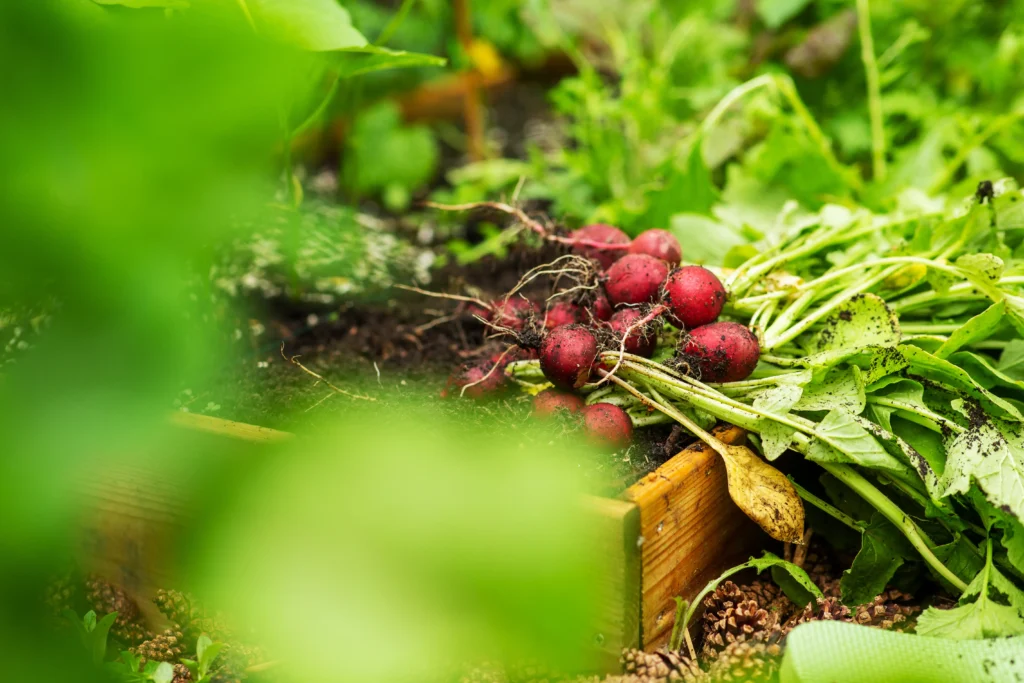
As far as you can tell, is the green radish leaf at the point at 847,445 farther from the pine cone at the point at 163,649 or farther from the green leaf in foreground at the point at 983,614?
the pine cone at the point at 163,649

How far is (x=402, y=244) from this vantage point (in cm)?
184

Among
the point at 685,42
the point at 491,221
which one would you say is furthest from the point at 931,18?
the point at 491,221

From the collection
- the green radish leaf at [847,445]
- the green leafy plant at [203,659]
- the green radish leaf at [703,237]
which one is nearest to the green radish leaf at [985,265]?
the green radish leaf at [847,445]

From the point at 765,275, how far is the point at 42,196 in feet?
3.76

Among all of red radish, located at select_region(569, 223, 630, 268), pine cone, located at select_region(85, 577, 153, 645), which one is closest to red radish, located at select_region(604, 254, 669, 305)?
red radish, located at select_region(569, 223, 630, 268)

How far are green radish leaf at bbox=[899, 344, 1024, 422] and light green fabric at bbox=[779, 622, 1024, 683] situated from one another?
0.87ft

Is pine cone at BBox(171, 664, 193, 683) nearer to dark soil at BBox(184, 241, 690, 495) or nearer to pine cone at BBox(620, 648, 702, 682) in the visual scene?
dark soil at BBox(184, 241, 690, 495)

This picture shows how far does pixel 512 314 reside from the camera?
3.85ft

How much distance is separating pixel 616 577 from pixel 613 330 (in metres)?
0.30

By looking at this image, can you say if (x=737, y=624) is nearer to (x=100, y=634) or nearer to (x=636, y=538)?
(x=636, y=538)

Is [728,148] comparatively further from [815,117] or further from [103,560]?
[103,560]

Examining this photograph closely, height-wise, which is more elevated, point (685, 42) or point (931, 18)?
point (931, 18)

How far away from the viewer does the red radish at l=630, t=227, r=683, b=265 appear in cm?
118

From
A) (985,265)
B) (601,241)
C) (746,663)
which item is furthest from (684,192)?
(746,663)
